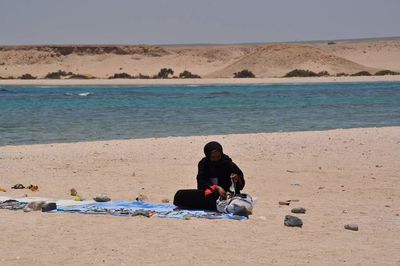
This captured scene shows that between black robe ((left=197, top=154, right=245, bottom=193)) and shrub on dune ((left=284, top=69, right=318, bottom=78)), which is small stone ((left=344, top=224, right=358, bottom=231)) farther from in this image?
shrub on dune ((left=284, top=69, right=318, bottom=78))

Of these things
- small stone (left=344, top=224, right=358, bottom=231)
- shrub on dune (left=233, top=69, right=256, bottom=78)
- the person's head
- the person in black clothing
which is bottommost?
shrub on dune (left=233, top=69, right=256, bottom=78)

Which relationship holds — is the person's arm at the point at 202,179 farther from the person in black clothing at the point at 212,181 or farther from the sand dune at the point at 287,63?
the sand dune at the point at 287,63

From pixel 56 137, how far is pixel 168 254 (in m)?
14.0

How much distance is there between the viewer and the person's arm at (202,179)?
9.91 m

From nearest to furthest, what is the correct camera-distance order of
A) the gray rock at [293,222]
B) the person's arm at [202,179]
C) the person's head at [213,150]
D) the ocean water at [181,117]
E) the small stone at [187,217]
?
the gray rock at [293,222] → the small stone at [187,217] → the person's head at [213,150] → the person's arm at [202,179] → the ocean water at [181,117]

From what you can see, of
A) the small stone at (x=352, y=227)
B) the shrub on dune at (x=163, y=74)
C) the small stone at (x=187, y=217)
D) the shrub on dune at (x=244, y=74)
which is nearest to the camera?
the small stone at (x=352, y=227)

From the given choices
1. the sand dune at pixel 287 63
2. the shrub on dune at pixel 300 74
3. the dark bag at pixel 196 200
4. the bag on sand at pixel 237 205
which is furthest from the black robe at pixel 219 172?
the sand dune at pixel 287 63

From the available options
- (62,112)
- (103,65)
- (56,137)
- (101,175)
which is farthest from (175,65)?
(101,175)

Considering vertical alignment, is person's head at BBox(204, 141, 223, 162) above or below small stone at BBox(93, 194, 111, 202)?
above

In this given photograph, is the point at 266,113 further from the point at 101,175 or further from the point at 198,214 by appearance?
the point at 198,214

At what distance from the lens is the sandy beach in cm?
774

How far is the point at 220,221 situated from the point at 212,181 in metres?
0.87

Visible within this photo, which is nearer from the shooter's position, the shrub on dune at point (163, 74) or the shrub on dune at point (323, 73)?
the shrub on dune at point (323, 73)

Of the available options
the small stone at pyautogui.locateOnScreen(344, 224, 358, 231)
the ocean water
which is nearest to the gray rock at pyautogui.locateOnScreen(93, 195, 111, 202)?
the small stone at pyautogui.locateOnScreen(344, 224, 358, 231)
